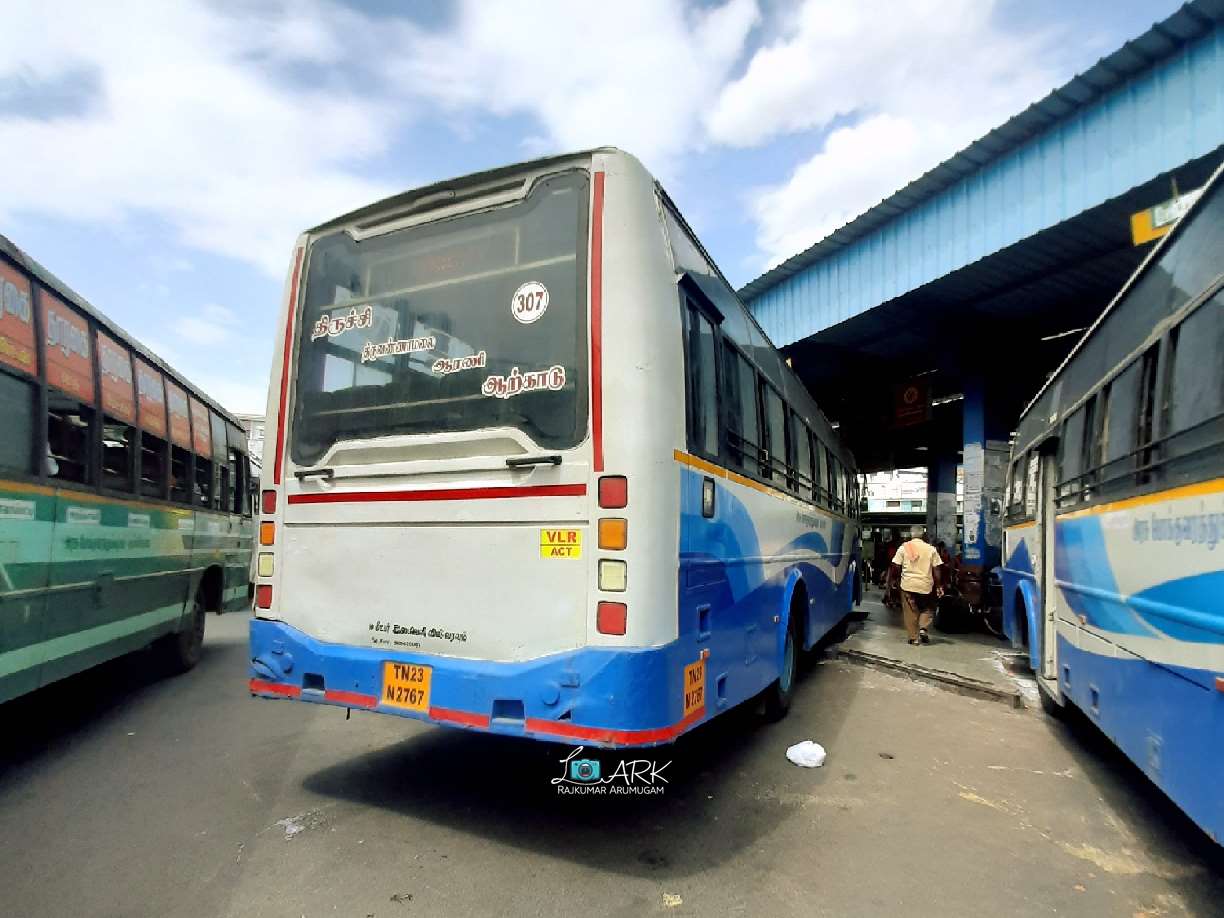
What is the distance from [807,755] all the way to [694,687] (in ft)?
5.90

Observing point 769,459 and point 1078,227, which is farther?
point 1078,227

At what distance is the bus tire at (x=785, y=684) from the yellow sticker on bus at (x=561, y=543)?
2873 millimetres

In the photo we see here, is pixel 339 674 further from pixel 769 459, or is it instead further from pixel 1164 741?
pixel 1164 741

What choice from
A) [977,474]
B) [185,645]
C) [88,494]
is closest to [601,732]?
[88,494]

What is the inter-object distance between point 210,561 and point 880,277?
11.3 meters

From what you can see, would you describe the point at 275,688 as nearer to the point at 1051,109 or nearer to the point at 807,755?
the point at 807,755

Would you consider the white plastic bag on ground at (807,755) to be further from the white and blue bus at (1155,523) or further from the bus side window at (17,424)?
the bus side window at (17,424)

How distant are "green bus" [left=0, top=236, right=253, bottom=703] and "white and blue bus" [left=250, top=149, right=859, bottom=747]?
4.99 feet

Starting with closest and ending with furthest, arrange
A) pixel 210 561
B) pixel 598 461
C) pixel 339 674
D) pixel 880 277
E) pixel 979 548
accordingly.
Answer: pixel 598 461, pixel 339 674, pixel 210 561, pixel 880 277, pixel 979 548

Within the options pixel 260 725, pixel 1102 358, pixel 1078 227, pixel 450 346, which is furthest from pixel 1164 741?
pixel 1078 227

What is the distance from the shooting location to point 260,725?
5.76 m

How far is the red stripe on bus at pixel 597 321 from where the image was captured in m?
3.45

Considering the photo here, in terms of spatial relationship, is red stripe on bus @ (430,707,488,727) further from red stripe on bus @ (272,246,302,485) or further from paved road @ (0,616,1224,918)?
red stripe on bus @ (272,246,302,485)

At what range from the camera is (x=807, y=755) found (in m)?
5.00
